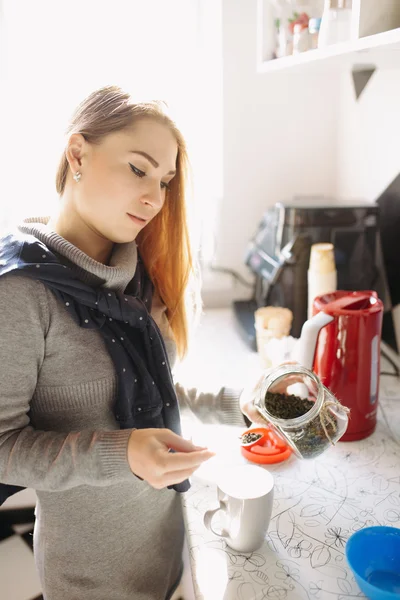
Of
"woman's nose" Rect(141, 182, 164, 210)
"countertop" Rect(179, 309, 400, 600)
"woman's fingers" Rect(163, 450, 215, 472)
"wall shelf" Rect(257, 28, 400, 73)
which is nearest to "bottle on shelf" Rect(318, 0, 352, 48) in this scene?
"wall shelf" Rect(257, 28, 400, 73)

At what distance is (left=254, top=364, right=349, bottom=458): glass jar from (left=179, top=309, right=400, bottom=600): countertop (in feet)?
0.26

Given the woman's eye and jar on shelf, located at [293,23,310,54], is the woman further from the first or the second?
jar on shelf, located at [293,23,310,54]

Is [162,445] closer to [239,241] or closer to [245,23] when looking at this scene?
[239,241]

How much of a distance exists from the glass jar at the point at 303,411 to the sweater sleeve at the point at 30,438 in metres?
0.25

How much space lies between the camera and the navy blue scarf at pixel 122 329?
721mm

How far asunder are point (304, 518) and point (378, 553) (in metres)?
0.12

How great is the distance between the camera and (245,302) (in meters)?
1.69

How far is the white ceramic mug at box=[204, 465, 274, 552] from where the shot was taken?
0.71m

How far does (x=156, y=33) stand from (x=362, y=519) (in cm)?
145

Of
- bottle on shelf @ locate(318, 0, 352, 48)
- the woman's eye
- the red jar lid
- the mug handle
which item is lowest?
the red jar lid

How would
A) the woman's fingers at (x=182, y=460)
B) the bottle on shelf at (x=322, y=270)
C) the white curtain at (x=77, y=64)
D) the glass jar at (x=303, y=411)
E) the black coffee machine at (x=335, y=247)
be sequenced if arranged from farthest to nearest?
the white curtain at (x=77, y=64), the black coffee machine at (x=335, y=247), the bottle on shelf at (x=322, y=270), the glass jar at (x=303, y=411), the woman's fingers at (x=182, y=460)

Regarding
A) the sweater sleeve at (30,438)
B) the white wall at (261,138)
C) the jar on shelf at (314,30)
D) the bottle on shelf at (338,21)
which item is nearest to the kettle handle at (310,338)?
the sweater sleeve at (30,438)

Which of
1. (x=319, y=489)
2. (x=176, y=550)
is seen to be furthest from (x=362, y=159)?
(x=176, y=550)

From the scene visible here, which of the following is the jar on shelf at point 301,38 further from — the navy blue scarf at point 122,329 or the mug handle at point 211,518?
the mug handle at point 211,518
